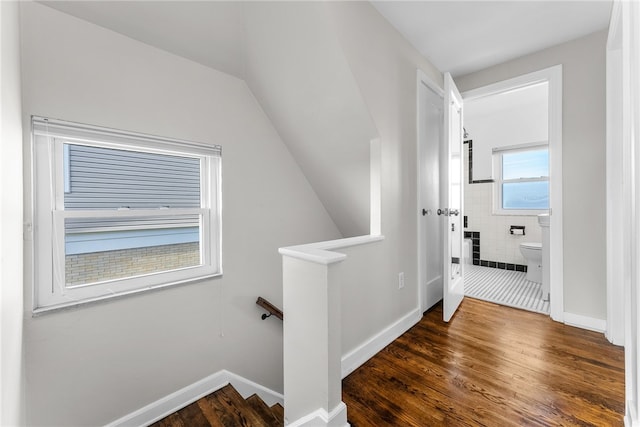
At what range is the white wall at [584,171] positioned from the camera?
2.06m

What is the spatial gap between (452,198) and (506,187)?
2.68m

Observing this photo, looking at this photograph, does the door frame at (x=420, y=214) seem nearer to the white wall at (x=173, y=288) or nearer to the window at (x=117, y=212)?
the white wall at (x=173, y=288)

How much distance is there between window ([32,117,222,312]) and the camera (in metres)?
1.37

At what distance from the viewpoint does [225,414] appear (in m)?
1.68

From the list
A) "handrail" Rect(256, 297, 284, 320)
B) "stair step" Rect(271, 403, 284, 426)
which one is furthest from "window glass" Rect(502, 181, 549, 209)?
"stair step" Rect(271, 403, 284, 426)

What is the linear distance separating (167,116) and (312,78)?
0.99 metres

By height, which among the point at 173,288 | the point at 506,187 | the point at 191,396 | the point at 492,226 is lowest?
the point at 191,396

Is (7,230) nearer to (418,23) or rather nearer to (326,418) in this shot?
(326,418)

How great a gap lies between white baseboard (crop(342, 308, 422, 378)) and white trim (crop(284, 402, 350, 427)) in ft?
1.15

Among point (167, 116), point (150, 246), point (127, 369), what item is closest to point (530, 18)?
point (167, 116)

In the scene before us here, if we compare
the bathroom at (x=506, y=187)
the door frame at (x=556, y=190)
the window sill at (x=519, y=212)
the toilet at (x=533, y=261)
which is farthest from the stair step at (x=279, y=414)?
the window sill at (x=519, y=212)

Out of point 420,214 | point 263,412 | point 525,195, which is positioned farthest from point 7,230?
point 525,195

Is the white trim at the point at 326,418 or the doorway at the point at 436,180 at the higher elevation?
the doorway at the point at 436,180

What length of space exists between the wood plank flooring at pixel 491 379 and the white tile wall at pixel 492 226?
2213 mm
